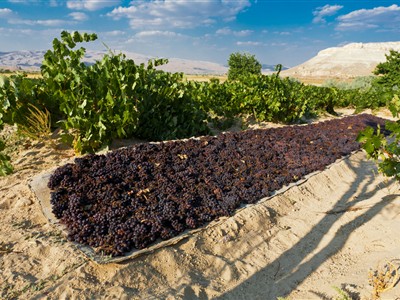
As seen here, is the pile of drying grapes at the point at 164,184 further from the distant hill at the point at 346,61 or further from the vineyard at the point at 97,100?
the distant hill at the point at 346,61

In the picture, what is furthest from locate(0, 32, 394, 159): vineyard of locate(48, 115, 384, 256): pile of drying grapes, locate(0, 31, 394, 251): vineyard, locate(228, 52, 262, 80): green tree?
locate(228, 52, 262, 80): green tree

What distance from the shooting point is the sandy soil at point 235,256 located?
9.77ft

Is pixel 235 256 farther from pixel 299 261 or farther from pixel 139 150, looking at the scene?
pixel 139 150

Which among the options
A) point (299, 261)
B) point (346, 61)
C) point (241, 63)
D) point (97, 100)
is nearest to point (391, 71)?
point (241, 63)

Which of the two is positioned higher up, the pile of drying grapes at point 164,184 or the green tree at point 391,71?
the green tree at point 391,71

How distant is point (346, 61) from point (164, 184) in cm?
16971

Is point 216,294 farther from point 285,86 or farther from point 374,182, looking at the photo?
point 285,86

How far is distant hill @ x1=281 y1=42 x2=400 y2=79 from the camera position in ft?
417

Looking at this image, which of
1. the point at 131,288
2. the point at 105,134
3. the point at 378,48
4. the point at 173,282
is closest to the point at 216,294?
the point at 173,282

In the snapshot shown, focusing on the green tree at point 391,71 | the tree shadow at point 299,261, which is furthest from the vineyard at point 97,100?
the green tree at point 391,71

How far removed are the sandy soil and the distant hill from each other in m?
118

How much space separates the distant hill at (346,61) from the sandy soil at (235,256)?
118m

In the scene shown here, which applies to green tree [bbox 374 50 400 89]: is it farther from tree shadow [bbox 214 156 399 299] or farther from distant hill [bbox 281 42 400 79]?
distant hill [bbox 281 42 400 79]

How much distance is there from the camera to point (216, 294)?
3123mm
